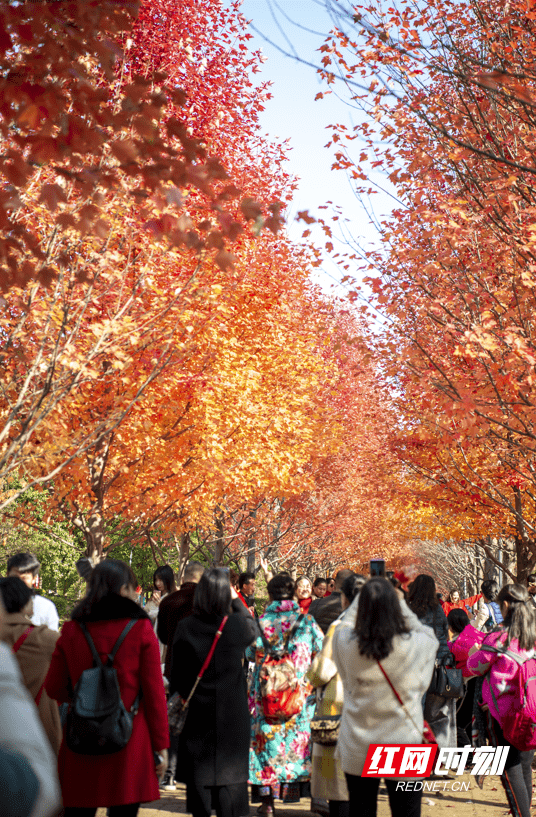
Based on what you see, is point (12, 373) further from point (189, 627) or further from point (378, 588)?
point (378, 588)

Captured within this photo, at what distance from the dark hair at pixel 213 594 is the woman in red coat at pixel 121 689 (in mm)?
888

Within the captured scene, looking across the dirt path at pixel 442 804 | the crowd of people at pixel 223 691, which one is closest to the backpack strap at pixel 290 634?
the crowd of people at pixel 223 691

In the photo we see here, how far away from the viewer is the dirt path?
724 cm

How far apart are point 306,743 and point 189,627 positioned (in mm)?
2582

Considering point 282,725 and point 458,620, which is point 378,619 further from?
point 458,620

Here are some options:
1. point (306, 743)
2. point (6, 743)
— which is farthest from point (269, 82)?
point (6, 743)

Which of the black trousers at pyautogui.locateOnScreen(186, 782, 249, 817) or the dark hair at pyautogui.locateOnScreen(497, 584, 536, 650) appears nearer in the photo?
the black trousers at pyautogui.locateOnScreen(186, 782, 249, 817)

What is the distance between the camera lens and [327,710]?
6102mm

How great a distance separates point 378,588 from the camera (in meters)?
4.23

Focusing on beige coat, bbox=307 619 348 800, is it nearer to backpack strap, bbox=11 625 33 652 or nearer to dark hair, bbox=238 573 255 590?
backpack strap, bbox=11 625 33 652

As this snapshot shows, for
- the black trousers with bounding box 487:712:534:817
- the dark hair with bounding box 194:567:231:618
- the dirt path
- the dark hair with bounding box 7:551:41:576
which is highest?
the dark hair with bounding box 7:551:41:576

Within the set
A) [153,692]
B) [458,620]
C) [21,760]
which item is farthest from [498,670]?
[21,760]

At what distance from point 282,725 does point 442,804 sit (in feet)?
7.36

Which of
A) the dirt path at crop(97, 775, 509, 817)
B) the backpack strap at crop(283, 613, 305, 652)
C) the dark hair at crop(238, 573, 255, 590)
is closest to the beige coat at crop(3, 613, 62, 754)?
the backpack strap at crop(283, 613, 305, 652)
